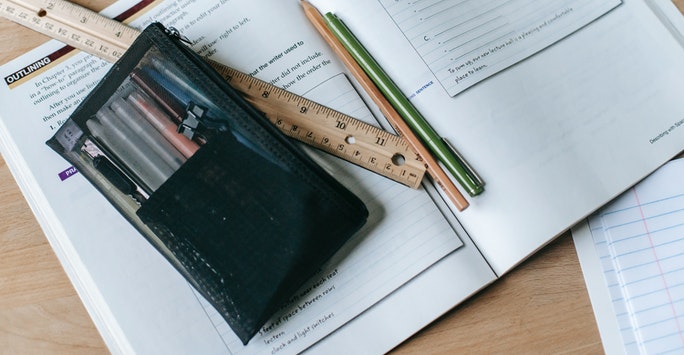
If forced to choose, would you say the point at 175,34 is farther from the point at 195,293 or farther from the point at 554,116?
the point at 554,116

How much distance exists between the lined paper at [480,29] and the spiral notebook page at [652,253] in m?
0.18

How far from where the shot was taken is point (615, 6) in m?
0.58

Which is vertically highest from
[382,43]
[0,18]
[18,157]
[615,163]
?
[0,18]

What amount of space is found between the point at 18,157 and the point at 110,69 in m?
0.14

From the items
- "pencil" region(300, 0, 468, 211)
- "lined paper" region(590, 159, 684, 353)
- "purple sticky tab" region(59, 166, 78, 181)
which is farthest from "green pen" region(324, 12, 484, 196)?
"purple sticky tab" region(59, 166, 78, 181)

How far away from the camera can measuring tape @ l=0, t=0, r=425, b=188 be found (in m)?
0.55

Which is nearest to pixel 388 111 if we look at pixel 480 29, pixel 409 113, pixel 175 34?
pixel 409 113

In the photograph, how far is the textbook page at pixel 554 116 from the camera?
0.53m

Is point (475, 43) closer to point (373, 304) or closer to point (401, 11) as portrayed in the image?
point (401, 11)

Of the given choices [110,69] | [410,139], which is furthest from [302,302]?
[110,69]

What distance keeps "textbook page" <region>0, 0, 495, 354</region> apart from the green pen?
3 cm

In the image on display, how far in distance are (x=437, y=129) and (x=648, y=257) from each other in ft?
0.80

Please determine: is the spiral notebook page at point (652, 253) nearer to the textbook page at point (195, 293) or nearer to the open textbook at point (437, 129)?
the open textbook at point (437, 129)

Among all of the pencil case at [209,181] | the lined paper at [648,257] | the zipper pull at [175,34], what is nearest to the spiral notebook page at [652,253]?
the lined paper at [648,257]
